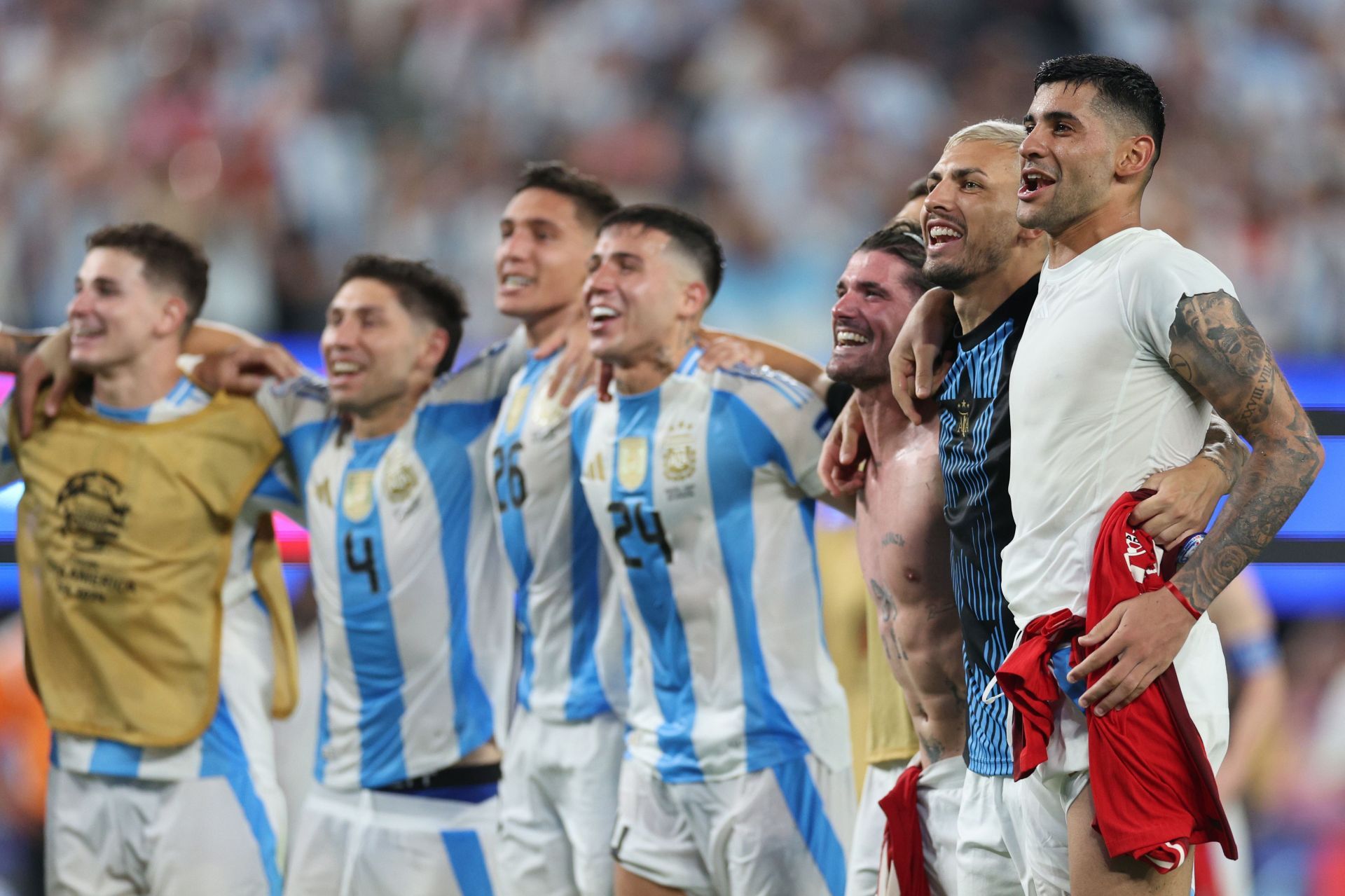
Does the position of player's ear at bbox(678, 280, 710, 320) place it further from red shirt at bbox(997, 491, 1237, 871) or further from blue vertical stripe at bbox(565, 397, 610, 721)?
red shirt at bbox(997, 491, 1237, 871)

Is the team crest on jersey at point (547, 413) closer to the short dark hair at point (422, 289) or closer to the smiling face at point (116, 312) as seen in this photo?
the short dark hair at point (422, 289)

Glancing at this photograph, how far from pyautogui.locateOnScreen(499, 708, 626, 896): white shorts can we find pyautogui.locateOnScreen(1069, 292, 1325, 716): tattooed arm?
2265mm

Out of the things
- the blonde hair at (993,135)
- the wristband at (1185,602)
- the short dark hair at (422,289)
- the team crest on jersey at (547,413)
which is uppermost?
the blonde hair at (993,135)

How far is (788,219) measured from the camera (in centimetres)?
1011

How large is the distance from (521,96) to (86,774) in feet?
23.2

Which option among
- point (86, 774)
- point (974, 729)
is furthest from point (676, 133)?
point (974, 729)

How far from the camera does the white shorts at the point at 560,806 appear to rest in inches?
187

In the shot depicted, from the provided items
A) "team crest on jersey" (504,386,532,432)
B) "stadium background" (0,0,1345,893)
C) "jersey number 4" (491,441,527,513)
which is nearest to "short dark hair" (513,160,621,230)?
"team crest on jersey" (504,386,532,432)

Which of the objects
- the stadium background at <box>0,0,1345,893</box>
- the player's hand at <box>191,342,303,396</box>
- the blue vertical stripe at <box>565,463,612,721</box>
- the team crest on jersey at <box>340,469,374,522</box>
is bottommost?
the blue vertical stripe at <box>565,463,612,721</box>

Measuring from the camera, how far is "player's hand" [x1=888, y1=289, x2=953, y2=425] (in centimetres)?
351

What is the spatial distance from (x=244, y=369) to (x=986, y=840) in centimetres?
306

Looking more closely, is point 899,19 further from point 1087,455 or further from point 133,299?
point 1087,455

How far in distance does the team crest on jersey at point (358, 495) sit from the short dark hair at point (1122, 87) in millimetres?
2732

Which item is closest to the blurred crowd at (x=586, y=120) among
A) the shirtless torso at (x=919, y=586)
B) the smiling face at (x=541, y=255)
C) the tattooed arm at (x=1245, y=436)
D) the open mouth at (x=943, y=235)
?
the smiling face at (x=541, y=255)
